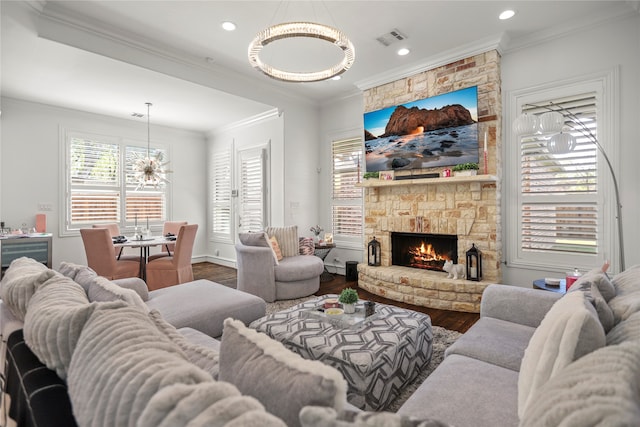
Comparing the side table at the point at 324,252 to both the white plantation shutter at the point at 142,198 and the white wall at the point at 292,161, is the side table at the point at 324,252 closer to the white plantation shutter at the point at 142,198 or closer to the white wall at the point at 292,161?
the white wall at the point at 292,161

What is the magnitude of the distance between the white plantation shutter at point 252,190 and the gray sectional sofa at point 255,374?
433 cm

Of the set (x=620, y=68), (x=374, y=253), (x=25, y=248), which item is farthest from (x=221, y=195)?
(x=620, y=68)

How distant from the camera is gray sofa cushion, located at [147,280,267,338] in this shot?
2.21m

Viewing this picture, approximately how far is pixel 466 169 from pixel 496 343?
258cm

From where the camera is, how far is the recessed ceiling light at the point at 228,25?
3.34 metres

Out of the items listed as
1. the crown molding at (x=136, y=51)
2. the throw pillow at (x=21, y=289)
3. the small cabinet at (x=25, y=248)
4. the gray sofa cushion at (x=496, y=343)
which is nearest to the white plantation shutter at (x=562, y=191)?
the gray sofa cushion at (x=496, y=343)

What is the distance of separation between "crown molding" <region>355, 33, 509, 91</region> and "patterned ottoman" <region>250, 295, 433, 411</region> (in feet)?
10.6

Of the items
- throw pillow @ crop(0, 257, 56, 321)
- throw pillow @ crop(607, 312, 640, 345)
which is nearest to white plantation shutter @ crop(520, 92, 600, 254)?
throw pillow @ crop(607, 312, 640, 345)

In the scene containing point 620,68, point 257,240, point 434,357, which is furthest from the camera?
point 257,240

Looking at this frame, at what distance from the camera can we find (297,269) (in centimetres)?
408

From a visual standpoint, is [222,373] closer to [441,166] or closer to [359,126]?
[441,166]

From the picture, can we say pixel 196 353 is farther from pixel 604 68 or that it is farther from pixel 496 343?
pixel 604 68

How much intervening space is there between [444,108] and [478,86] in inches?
17.1

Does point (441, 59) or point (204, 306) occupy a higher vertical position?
point (441, 59)
